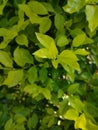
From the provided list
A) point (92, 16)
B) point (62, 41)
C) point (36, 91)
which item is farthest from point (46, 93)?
point (92, 16)

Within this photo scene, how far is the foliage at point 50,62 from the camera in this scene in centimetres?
66

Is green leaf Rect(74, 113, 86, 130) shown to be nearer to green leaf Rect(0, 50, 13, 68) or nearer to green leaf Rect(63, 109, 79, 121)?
green leaf Rect(63, 109, 79, 121)

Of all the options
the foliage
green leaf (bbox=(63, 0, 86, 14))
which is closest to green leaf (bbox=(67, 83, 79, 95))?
the foliage

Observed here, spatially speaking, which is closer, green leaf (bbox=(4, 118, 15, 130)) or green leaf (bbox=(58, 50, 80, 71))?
green leaf (bbox=(58, 50, 80, 71))

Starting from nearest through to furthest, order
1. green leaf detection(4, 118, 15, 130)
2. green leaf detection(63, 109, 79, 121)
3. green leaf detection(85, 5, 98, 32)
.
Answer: green leaf detection(85, 5, 98, 32)
green leaf detection(63, 109, 79, 121)
green leaf detection(4, 118, 15, 130)

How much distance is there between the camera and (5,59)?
715mm

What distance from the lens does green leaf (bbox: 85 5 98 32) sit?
543mm

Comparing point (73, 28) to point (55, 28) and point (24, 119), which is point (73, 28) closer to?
point (55, 28)

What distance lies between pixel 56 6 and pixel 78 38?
0.37ft

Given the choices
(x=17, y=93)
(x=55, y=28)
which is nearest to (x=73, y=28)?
(x=55, y=28)

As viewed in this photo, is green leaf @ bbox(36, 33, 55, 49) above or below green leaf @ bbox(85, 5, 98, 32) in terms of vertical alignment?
below

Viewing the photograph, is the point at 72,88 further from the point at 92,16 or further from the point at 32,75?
the point at 92,16

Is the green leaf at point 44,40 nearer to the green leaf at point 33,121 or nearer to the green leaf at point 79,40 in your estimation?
the green leaf at point 79,40

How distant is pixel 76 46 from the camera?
0.67m
